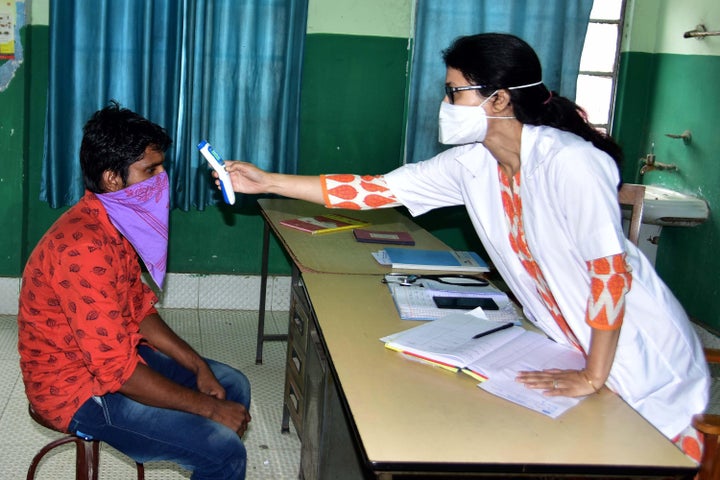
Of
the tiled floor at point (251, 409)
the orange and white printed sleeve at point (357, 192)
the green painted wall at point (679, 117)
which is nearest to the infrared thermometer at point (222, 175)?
the orange and white printed sleeve at point (357, 192)

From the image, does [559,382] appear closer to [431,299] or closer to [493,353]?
[493,353]

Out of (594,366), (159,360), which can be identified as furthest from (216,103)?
(594,366)

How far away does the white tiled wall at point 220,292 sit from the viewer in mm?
4746

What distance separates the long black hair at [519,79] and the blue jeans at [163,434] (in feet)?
3.50

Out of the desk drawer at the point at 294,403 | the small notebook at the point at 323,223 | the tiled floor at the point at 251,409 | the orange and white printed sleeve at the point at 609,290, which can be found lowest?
the tiled floor at the point at 251,409

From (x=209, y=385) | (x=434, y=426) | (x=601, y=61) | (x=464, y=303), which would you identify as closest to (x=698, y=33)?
(x=601, y=61)

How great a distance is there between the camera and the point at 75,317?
A: 1.98 meters

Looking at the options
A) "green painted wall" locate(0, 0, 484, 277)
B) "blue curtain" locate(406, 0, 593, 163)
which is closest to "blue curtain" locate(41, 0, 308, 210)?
"green painted wall" locate(0, 0, 484, 277)

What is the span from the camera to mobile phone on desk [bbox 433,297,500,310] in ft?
7.84

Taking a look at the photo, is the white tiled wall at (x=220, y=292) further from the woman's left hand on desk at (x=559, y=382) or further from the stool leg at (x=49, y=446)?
the woman's left hand on desk at (x=559, y=382)

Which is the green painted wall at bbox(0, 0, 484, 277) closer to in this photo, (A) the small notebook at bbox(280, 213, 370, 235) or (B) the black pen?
(A) the small notebook at bbox(280, 213, 370, 235)

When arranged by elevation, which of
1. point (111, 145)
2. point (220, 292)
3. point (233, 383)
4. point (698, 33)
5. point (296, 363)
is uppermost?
point (698, 33)

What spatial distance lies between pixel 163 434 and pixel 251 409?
1.49 metres

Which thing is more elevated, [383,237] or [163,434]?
[383,237]
